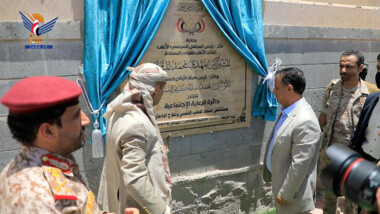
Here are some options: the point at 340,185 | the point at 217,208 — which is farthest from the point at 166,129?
the point at 340,185

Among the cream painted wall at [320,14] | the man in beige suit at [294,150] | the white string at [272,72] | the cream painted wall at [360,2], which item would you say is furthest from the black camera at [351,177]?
the cream painted wall at [360,2]

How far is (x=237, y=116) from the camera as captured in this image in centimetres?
415

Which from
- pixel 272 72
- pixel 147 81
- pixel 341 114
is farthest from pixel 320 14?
pixel 147 81

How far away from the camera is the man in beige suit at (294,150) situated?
266cm

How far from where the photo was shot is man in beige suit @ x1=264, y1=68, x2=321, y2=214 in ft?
8.71

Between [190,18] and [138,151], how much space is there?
2012 mm

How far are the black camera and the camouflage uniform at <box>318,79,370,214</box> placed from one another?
2164 millimetres

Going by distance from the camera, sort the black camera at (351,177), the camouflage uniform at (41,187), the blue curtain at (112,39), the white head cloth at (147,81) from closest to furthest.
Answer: the camouflage uniform at (41,187) → the black camera at (351,177) → the white head cloth at (147,81) → the blue curtain at (112,39)

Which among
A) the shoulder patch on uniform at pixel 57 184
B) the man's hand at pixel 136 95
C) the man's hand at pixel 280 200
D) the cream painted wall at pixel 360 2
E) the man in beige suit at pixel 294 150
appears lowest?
the man's hand at pixel 280 200

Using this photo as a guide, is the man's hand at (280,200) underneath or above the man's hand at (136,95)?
underneath

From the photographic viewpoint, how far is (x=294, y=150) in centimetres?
269

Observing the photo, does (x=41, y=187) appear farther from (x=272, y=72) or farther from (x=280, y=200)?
(x=272, y=72)

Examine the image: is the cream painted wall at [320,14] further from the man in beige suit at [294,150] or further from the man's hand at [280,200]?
the man's hand at [280,200]

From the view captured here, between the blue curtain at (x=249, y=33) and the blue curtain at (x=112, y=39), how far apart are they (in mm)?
765
